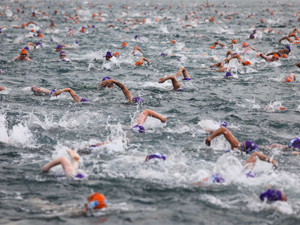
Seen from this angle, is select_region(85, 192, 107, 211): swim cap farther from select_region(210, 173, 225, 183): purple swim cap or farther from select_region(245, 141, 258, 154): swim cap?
select_region(245, 141, 258, 154): swim cap

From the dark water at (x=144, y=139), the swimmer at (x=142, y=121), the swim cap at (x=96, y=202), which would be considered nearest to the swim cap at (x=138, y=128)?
the swimmer at (x=142, y=121)

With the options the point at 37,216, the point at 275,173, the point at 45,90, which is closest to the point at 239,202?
the point at 275,173

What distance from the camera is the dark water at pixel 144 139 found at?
526 centimetres

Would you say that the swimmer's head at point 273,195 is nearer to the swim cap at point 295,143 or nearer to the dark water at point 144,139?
the dark water at point 144,139

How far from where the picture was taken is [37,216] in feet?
16.5

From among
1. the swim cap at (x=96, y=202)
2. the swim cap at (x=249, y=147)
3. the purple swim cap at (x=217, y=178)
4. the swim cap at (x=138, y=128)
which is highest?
the swim cap at (x=138, y=128)

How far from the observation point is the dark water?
207 inches

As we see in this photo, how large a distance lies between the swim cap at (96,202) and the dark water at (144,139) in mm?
113

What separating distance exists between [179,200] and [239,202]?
884 mm

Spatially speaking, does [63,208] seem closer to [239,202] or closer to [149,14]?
[239,202]

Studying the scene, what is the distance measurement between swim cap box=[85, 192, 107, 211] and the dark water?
113mm

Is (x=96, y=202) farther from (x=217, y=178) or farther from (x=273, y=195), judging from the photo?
(x=273, y=195)

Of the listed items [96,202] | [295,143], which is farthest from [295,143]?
[96,202]

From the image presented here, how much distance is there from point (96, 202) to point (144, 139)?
2.97 meters
